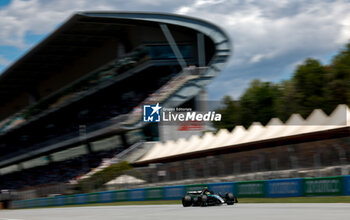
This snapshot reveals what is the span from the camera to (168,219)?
12414 mm

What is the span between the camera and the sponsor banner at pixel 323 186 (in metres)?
17.6

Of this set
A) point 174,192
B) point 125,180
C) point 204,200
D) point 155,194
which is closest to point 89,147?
point 125,180

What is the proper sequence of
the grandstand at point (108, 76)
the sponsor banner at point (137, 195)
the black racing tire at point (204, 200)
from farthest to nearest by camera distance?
the grandstand at point (108, 76), the sponsor banner at point (137, 195), the black racing tire at point (204, 200)

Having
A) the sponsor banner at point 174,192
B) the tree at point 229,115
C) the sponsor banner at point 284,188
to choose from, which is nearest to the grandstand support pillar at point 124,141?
the sponsor banner at point 174,192

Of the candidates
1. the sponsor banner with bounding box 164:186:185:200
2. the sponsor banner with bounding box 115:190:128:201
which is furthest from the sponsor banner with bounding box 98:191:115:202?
the sponsor banner with bounding box 164:186:185:200

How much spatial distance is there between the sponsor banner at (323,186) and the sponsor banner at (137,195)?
11881mm

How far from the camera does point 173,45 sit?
47281 millimetres

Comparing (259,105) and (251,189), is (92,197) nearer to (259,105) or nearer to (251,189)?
(251,189)

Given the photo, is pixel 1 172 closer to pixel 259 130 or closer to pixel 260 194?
pixel 259 130

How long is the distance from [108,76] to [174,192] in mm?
26719

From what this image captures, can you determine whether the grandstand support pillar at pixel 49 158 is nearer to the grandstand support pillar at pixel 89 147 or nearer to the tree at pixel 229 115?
the grandstand support pillar at pixel 89 147

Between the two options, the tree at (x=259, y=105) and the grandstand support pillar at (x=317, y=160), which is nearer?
the grandstand support pillar at (x=317, y=160)

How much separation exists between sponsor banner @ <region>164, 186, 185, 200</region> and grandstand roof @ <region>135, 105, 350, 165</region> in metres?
6.49

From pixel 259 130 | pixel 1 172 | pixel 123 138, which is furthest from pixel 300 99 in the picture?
pixel 1 172
